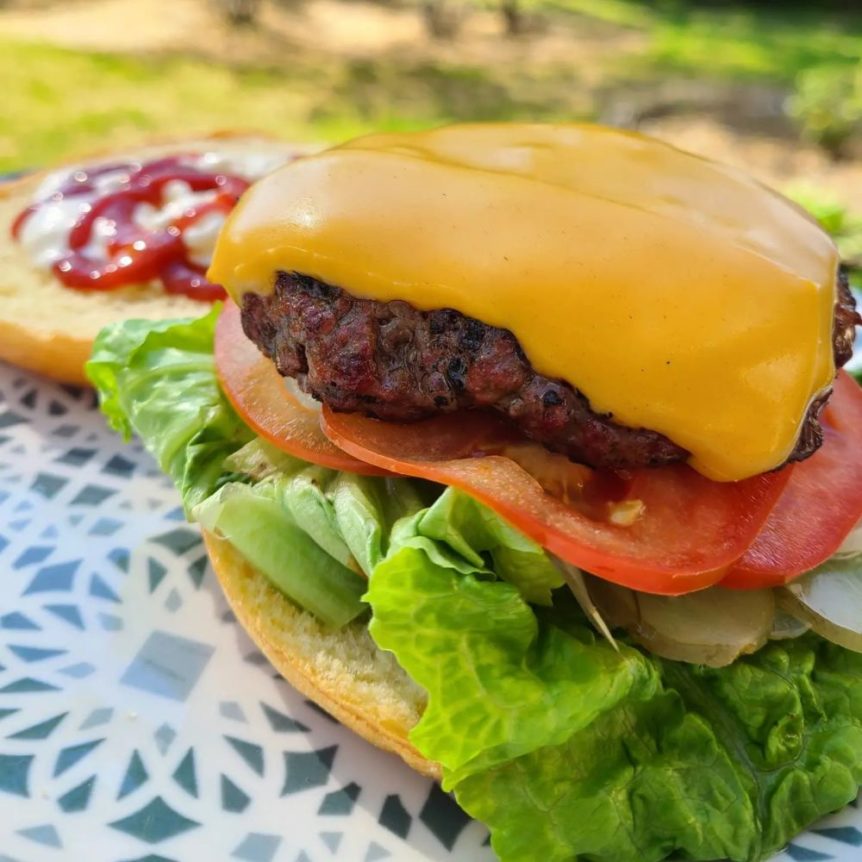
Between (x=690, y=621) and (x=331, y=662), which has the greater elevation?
(x=690, y=621)

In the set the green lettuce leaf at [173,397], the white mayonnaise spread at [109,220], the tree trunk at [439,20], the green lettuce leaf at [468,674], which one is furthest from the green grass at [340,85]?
the green lettuce leaf at [468,674]

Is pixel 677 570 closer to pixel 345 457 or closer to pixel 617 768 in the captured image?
pixel 617 768

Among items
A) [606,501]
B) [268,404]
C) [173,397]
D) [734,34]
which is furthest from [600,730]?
[734,34]

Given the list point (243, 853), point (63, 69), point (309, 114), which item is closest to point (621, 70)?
point (309, 114)

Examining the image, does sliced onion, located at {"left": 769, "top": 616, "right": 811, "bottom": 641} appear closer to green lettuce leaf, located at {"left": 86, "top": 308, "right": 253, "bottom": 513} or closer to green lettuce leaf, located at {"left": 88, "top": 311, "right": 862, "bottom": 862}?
green lettuce leaf, located at {"left": 88, "top": 311, "right": 862, "bottom": 862}

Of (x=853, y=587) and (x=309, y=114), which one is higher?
(x=853, y=587)

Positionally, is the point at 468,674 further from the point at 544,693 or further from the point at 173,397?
the point at 173,397

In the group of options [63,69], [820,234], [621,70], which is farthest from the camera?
[621,70]
